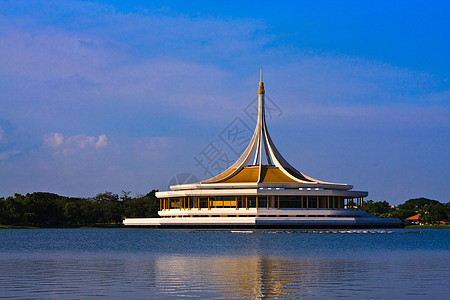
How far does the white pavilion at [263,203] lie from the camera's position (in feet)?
263

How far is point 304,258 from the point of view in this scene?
3353 centimetres

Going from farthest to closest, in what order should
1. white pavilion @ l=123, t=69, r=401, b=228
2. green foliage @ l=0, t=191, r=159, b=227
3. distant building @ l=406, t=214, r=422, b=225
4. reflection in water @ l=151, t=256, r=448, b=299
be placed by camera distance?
1. distant building @ l=406, t=214, r=422, b=225
2. green foliage @ l=0, t=191, r=159, b=227
3. white pavilion @ l=123, t=69, r=401, b=228
4. reflection in water @ l=151, t=256, r=448, b=299

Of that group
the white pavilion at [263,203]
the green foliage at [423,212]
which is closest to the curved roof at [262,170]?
the white pavilion at [263,203]

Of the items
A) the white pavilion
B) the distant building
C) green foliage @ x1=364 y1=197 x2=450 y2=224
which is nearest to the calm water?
the white pavilion

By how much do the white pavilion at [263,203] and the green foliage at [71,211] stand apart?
52.2 feet

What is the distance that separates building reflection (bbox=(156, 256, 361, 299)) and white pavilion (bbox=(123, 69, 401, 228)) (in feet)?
154

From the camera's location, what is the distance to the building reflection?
20.3 meters

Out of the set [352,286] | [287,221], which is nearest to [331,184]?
[287,221]

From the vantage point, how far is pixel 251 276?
24.4 metres

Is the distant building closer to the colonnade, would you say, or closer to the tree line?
the tree line

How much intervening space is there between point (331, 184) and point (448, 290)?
66732mm

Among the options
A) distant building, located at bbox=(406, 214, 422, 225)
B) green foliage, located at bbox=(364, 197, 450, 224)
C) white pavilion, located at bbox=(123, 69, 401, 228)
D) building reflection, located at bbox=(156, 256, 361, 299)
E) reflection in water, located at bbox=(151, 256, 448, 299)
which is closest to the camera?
reflection in water, located at bbox=(151, 256, 448, 299)

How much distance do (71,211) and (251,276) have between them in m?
82.4

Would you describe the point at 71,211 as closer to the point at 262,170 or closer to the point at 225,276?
the point at 262,170
